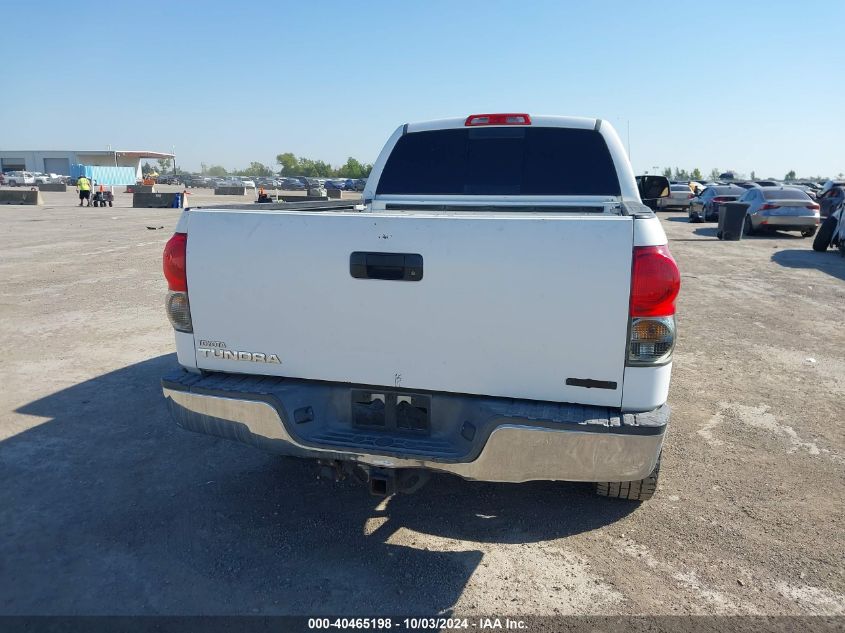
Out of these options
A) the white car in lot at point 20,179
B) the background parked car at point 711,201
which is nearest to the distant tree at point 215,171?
the white car in lot at point 20,179

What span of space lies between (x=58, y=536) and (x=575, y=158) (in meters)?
4.16

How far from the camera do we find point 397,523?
3471mm

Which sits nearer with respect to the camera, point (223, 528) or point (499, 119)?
point (223, 528)

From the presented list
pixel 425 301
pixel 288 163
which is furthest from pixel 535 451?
pixel 288 163

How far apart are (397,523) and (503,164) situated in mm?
2753

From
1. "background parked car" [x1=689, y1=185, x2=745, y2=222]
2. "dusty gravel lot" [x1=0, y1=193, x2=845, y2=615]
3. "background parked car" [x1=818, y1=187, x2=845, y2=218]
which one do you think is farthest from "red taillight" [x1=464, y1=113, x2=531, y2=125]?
"background parked car" [x1=818, y1=187, x2=845, y2=218]

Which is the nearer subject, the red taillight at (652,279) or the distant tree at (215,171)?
the red taillight at (652,279)

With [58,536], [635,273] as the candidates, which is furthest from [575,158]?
[58,536]

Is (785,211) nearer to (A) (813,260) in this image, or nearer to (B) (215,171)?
(A) (813,260)

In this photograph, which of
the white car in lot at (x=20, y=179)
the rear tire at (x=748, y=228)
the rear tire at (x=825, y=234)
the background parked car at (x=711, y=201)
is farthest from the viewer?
the white car in lot at (x=20, y=179)

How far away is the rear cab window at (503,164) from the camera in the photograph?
4418 millimetres

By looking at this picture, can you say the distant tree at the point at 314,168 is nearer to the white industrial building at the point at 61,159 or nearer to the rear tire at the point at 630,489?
the white industrial building at the point at 61,159

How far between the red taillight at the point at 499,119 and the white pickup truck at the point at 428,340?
1.60 m

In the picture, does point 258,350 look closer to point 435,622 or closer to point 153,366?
point 435,622
